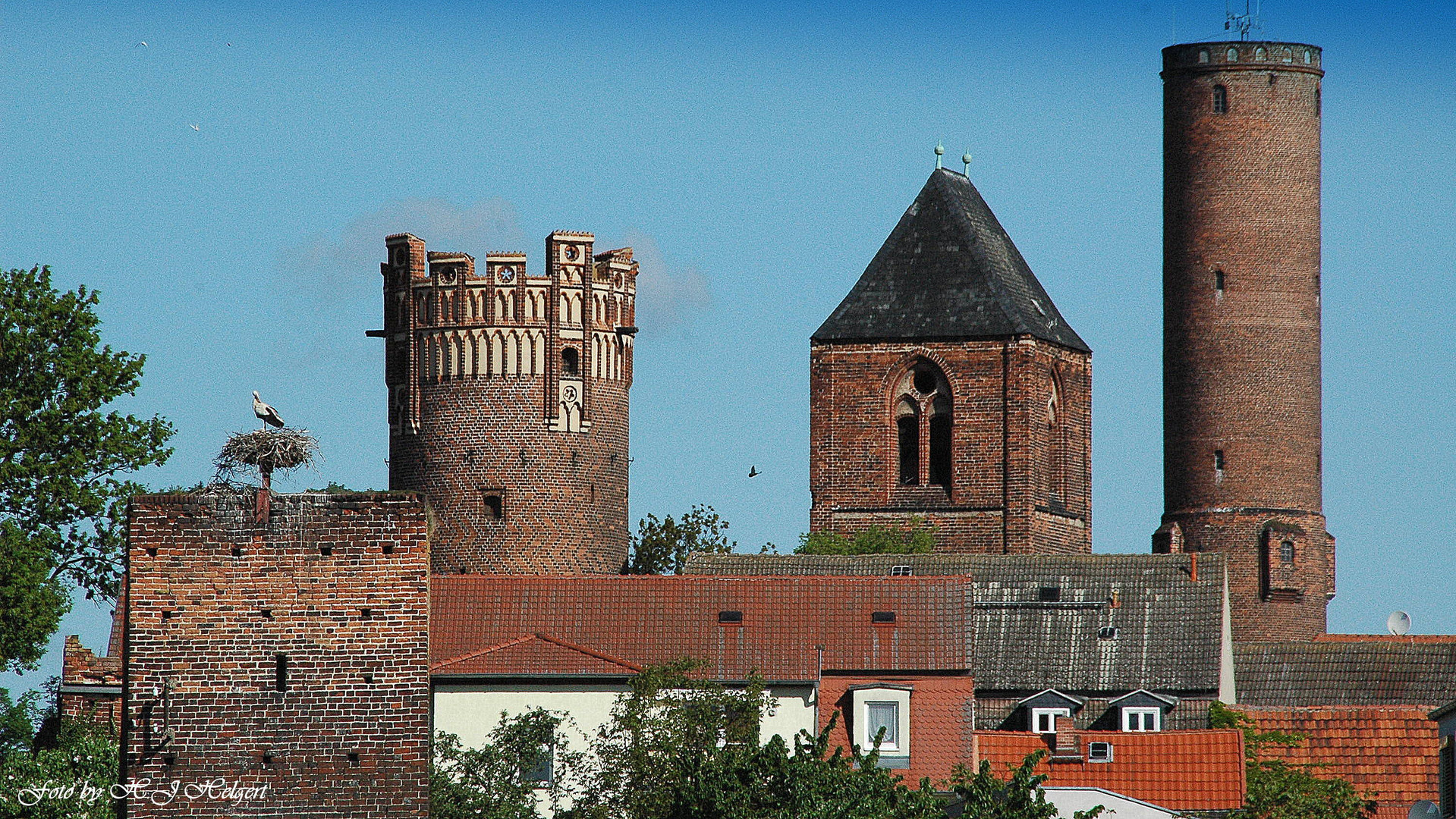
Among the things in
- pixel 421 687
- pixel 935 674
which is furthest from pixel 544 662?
pixel 421 687

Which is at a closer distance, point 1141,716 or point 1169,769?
point 1169,769

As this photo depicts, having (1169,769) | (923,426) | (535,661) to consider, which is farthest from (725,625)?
(923,426)

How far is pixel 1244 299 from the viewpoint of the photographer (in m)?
75.5

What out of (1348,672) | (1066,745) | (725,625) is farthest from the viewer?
(1348,672)

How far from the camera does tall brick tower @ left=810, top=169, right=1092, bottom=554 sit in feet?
223

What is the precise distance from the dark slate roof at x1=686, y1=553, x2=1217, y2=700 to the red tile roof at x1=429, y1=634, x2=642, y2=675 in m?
8.36

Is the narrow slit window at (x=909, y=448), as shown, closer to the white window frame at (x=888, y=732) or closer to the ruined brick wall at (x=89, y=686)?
the white window frame at (x=888, y=732)

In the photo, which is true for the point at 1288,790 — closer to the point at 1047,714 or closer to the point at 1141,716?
the point at 1141,716

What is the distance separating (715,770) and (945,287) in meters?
37.4

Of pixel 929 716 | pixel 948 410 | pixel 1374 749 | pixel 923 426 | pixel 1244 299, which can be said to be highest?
pixel 1244 299

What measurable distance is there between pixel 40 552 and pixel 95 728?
2.59 meters

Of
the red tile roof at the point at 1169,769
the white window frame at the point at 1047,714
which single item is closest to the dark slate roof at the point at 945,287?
the white window frame at the point at 1047,714

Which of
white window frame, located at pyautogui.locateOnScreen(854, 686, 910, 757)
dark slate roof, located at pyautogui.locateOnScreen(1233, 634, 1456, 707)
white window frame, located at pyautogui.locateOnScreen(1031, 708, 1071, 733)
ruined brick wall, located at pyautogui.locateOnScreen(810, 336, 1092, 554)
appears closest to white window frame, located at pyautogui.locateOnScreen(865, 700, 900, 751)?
white window frame, located at pyautogui.locateOnScreen(854, 686, 910, 757)

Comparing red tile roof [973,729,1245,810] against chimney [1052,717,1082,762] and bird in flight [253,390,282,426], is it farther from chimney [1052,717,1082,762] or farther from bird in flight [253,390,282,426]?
bird in flight [253,390,282,426]
